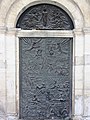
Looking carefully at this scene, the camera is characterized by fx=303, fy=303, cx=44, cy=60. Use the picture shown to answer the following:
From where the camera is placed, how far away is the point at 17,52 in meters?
7.77

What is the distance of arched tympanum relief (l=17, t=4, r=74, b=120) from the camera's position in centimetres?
785

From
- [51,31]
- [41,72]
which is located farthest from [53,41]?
[41,72]

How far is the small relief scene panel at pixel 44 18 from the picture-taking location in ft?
25.7

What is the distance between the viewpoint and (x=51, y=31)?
778 cm

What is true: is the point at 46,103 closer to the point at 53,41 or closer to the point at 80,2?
the point at 53,41

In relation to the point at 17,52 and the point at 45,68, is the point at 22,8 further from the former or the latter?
the point at 45,68

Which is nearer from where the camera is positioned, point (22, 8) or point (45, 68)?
point (22, 8)

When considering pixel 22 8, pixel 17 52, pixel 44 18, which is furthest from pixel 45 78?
pixel 22 8

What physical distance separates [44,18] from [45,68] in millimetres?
1303

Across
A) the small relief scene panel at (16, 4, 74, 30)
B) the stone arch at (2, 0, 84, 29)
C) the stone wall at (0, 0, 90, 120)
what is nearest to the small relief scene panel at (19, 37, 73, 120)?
the stone wall at (0, 0, 90, 120)

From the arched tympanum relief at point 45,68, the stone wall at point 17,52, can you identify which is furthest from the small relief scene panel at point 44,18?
the stone wall at point 17,52

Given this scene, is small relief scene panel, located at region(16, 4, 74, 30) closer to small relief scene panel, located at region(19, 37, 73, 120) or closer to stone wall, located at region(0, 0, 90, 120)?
stone wall, located at region(0, 0, 90, 120)

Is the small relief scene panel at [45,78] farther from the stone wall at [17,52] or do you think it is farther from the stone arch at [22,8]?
the stone arch at [22,8]

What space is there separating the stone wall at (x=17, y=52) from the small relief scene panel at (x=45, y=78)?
227 millimetres
